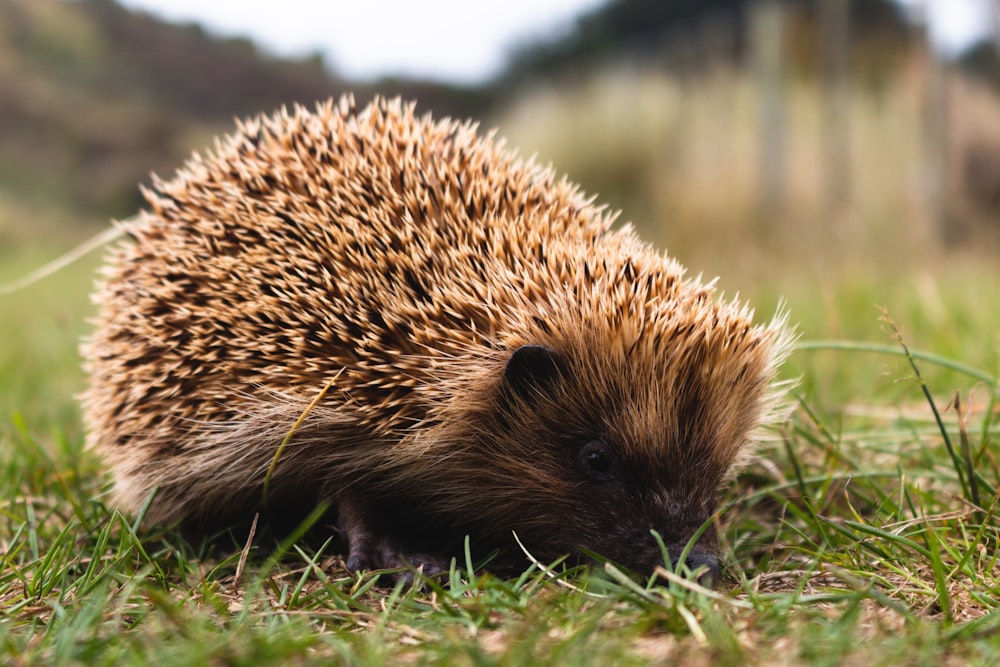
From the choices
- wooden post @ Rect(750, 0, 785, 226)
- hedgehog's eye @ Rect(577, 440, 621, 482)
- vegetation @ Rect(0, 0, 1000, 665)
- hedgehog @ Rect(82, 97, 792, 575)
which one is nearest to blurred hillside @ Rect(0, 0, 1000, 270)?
wooden post @ Rect(750, 0, 785, 226)

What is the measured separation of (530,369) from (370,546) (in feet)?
2.29

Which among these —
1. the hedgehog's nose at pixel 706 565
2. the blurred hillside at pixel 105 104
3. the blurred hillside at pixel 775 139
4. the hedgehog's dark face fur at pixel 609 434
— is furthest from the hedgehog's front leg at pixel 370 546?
the blurred hillside at pixel 105 104

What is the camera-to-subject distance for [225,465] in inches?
117

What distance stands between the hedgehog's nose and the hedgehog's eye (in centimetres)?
32

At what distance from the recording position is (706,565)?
2.37 meters

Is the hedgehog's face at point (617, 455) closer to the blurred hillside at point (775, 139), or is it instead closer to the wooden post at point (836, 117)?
the blurred hillside at point (775, 139)

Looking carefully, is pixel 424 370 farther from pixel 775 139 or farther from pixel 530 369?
pixel 775 139

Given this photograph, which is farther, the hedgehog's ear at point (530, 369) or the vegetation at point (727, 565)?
the hedgehog's ear at point (530, 369)

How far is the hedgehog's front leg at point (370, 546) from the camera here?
2.67 m

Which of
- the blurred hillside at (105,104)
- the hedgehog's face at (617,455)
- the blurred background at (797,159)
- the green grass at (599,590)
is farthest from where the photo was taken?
the blurred hillside at (105,104)

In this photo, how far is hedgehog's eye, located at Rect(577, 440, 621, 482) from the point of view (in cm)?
267

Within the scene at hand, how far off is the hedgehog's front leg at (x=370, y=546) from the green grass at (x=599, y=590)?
0.08 metres

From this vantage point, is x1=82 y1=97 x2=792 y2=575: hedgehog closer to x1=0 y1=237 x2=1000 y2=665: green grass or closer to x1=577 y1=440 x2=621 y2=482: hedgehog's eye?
x1=577 y1=440 x2=621 y2=482: hedgehog's eye

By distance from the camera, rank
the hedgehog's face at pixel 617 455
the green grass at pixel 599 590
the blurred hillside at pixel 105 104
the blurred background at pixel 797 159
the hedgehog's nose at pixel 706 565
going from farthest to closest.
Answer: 1. the blurred hillside at pixel 105 104
2. the blurred background at pixel 797 159
3. the hedgehog's face at pixel 617 455
4. the hedgehog's nose at pixel 706 565
5. the green grass at pixel 599 590
